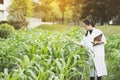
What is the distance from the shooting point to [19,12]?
1394 inches

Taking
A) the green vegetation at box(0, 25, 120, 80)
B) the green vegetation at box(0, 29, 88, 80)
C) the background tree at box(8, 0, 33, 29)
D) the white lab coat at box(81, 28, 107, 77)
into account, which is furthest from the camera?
the background tree at box(8, 0, 33, 29)

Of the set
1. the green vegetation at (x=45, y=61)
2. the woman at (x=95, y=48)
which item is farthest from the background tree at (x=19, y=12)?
the woman at (x=95, y=48)

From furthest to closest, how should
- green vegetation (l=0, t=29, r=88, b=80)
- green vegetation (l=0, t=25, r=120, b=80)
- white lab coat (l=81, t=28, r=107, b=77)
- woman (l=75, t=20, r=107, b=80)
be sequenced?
white lab coat (l=81, t=28, r=107, b=77) → woman (l=75, t=20, r=107, b=80) → green vegetation (l=0, t=25, r=120, b=80) → green vegetation (l=0, t=29, r=88, b=80)

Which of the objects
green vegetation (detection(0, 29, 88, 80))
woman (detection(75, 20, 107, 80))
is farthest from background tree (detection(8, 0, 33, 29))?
woman (detection(75, 20, 107, 80))

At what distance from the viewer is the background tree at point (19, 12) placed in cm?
3478

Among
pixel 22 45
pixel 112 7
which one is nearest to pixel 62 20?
pixel 112 7

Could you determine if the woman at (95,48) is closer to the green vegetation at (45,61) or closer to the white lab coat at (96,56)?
the white lab coat at (96,56)

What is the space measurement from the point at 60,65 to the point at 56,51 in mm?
1475

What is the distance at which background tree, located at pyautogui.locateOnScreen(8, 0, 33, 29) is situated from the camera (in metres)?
34.8

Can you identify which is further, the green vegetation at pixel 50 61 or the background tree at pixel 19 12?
the background tree at pixel 19 12

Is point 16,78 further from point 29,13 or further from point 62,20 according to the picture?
point 62,20

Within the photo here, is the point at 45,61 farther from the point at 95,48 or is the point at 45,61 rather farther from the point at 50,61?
the point at 95,48

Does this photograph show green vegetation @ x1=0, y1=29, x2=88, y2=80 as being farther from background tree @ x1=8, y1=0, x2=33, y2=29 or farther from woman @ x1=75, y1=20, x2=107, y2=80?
background tree @ x1=8, y1=0, x2=33, y2=29

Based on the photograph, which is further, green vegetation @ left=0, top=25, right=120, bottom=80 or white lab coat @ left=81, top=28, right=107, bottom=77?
white lab coat @ left=81, top=28, right=107, bottom=77
